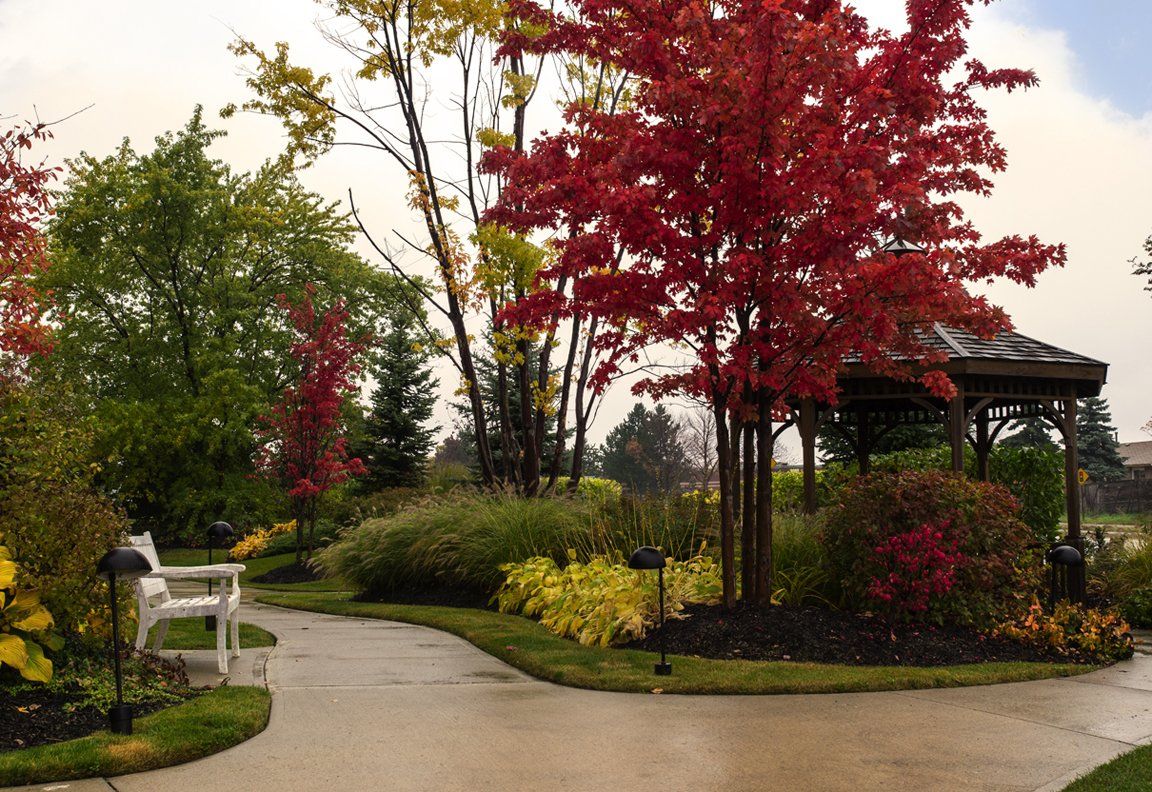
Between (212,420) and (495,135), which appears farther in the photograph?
(212,420)

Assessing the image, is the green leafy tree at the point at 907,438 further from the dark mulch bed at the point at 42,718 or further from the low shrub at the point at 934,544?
the dark mulch bed at the point at 42,718

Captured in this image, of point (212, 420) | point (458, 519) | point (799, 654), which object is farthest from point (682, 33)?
point (212, 420)

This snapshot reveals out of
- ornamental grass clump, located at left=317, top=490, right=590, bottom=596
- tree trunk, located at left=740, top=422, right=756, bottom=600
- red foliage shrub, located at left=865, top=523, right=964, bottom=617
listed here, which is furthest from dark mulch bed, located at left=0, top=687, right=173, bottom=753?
ornamental grass clump, located at left=317, top=490, right=590, bottom=596

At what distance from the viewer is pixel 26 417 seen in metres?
7.00

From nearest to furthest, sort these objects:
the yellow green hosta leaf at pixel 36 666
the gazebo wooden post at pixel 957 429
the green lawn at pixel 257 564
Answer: the yellow green hosta leaf at pixel 36 666
the gazebo wooden post at pixel 957 429
the green lawn at pixel 257 564

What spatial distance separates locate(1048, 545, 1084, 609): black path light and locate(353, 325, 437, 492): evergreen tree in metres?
18.9

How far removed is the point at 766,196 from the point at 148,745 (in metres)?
5.41

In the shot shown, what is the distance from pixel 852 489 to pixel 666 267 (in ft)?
8.86

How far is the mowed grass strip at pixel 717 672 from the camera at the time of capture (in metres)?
6.17

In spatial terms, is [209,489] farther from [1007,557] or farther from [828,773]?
[828,773]

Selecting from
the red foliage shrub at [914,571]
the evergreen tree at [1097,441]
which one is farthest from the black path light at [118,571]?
the evergreen tree at [1097,441]

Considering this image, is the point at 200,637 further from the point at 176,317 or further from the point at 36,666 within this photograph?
the point at 176,317

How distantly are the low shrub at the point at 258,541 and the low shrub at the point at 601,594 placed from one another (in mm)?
13813

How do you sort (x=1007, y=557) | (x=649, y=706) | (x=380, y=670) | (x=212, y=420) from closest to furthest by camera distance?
(x=649, y=706), (x=380, y=670), (x=1007, y=557), (x=212, y=420)
